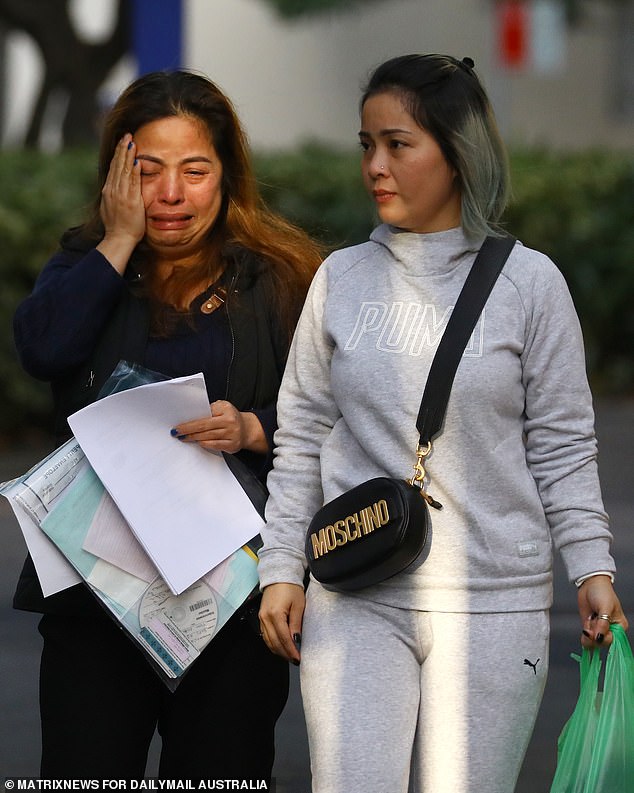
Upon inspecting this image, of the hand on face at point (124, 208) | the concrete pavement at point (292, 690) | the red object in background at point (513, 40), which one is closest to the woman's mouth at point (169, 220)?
the hand on face at point (124, 208)

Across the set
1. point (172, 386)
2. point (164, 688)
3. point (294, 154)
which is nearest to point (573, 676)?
point (164, 688)

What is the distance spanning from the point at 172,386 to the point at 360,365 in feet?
1.21

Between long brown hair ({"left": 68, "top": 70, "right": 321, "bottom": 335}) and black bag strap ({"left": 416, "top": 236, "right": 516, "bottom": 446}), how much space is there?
508 millimetres

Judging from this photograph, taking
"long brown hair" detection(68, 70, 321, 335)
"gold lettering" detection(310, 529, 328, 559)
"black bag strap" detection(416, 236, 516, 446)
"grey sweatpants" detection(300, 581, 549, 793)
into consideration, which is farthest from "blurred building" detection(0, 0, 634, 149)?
"grey sweatpants" detection(300, 581, 549, 793)

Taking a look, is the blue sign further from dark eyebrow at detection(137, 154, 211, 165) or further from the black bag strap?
the black bag strap

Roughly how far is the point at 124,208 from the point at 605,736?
140 centimetres

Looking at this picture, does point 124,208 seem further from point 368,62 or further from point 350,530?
point 368,62

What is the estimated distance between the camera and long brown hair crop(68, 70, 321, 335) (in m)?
3.16

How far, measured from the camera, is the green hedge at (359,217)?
7941 mm

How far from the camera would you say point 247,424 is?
3.08 meters

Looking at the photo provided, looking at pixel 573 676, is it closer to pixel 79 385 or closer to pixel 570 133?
pixel 79 385

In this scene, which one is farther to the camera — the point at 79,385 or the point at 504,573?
the point at 79,385

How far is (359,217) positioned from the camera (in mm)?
9258

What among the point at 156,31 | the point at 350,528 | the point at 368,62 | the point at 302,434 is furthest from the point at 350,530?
the point at 368,62
